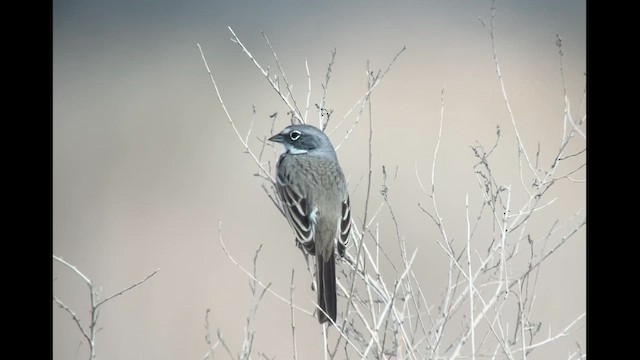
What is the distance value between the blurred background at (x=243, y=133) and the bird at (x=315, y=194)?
0.06 m

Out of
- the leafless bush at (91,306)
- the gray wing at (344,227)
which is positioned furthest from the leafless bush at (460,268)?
the leafless bush at (91,306)

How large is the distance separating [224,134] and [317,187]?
0.50 m

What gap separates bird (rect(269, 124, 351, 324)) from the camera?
3.41 metres

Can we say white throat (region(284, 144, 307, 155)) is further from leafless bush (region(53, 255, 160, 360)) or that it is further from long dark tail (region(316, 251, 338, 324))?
leafless bush (region(53, 255, 160, 360))

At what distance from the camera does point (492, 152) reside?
339 cm

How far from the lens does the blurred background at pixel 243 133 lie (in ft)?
10.7

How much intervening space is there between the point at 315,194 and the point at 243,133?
0.45 meters

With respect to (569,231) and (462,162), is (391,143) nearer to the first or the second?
(462,162)

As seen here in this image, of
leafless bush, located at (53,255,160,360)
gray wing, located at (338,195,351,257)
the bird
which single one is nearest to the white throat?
the bird

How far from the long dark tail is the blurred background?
0.21ft

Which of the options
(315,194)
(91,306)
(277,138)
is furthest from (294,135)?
(91,306)

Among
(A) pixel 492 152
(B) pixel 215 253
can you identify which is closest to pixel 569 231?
(A) pixel 492 152

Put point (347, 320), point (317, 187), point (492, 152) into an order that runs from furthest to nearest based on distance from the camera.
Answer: point (317, 187), point (492, 152), point (347, 320)

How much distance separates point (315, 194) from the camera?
3627 mm
